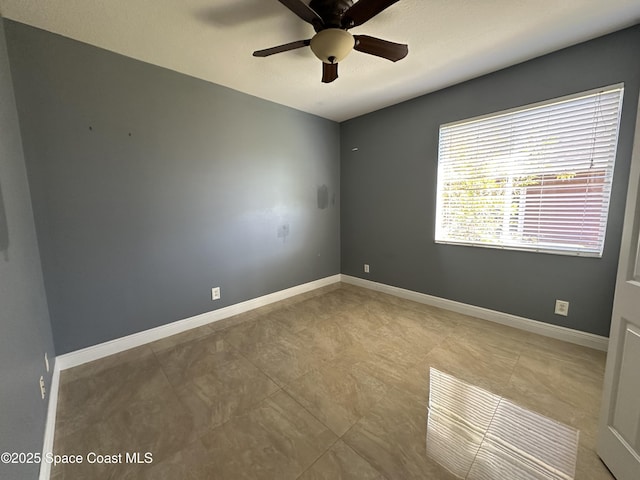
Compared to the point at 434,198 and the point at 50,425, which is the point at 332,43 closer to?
Result: the point at 434,198

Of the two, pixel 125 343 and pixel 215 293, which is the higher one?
pixel 215 293

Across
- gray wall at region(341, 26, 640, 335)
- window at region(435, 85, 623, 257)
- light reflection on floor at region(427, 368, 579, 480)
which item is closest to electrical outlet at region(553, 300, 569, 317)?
gray wall at region(341, 26, 640, 335)

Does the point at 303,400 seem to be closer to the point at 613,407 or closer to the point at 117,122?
the point at 613,407

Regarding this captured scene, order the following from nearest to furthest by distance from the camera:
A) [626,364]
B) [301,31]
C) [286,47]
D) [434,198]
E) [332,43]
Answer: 1. [626,364]
2. [332,43]
3. [286,47]
4. [301,31]
5. [434,198]

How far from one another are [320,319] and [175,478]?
5.83 feet

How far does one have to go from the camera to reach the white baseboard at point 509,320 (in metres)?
2.13

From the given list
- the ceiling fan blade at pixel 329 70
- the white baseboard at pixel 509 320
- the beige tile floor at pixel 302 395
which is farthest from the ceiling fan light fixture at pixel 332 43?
the white baseboard at pixel 509 320

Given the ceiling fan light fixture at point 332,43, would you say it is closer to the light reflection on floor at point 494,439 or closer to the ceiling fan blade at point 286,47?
the ceiling fan blade at point 286,47

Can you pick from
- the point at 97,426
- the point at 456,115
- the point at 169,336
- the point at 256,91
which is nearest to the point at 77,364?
the point at 169,336

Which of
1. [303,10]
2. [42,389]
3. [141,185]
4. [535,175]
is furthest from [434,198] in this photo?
[42,389]

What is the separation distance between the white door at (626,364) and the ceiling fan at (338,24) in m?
1.39

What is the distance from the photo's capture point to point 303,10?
1.39 meters

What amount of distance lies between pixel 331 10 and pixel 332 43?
168mm

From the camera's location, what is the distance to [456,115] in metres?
2.71
